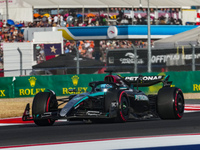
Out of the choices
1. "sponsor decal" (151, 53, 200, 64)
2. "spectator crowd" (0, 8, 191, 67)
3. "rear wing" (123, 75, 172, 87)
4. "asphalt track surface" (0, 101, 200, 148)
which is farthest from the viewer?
"spectator crowd" (0, 8, 191, 67)

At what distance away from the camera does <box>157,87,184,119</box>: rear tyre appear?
10.1 meters

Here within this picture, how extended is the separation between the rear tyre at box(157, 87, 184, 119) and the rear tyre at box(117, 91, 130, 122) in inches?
32.8

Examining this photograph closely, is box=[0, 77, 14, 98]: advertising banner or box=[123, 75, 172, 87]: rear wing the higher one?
box=[123, 75, 172, 87]: rear wing

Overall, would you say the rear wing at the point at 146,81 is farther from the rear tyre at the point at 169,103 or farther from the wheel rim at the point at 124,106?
the wheel rim at the point at 124,106

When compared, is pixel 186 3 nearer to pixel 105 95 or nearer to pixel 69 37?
pixel 69 37

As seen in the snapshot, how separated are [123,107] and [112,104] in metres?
0.40

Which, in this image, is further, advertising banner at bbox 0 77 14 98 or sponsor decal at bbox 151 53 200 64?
sponsor decal at bbox 151 53 200 64

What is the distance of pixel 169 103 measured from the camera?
1017 cm

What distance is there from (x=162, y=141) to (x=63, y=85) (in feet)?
53.7

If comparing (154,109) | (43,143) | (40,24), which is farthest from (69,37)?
(43,143)

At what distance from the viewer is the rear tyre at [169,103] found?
1014 centimetres

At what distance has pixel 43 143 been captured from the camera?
738 cm

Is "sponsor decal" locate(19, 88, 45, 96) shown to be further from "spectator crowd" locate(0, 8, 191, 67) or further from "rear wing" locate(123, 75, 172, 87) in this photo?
"rear wing" locate(123, 75, 172, 87)

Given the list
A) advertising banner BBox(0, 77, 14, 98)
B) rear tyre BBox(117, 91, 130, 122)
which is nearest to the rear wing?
rear tyre BBox(117, 91, 130, 122)
